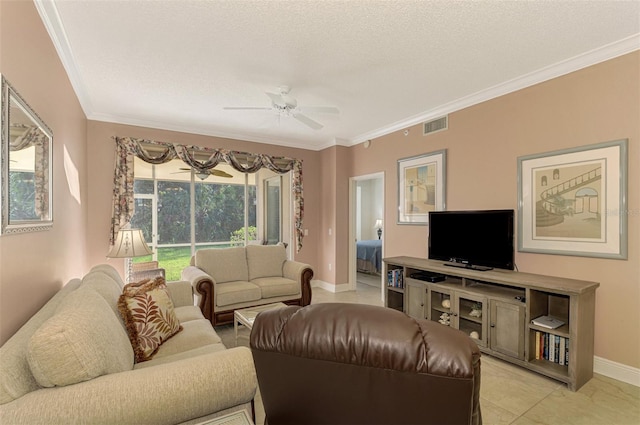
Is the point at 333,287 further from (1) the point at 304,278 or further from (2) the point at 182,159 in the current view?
(2) the point at 182,159

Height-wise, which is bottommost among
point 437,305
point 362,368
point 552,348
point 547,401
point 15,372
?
point 547,401

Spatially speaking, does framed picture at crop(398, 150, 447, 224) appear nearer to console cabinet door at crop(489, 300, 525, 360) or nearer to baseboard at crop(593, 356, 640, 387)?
console cabinet door at crop(489, 300, 525, 360)

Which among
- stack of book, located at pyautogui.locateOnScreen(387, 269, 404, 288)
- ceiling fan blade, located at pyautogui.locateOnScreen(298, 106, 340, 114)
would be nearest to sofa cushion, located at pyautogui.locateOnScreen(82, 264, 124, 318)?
ceiling fan blade, located at pyautogui.locateOnScreen(298, 106, 340, 114)

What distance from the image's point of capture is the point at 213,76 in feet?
10.4

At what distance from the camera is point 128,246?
3631 mm

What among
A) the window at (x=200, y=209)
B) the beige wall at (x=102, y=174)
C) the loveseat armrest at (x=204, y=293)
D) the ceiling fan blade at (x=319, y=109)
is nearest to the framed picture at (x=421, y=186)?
the ceiling fan blade at (x=319, y=109)

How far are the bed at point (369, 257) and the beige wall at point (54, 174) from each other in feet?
16.6

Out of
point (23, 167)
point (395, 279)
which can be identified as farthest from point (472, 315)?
point (23, 167)

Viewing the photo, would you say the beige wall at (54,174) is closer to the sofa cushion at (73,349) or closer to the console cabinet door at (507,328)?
the sofa cushion at (73,349)

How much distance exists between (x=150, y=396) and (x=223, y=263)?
10.2ft

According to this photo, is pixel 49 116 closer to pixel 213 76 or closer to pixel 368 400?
pixel 213 76

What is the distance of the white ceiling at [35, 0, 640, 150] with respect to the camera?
217 centimetres

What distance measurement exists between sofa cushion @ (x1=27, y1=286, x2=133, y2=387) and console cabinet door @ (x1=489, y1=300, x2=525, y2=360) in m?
2.99

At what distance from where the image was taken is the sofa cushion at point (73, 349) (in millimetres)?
1112
